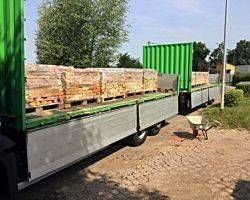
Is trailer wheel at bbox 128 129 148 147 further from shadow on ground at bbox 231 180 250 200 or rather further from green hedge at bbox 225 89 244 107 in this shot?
green hedge at bbox 225 89 244 107

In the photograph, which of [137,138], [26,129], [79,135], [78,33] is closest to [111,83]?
[137,138]

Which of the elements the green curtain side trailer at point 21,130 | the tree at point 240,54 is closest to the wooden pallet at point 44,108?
the green curtain side trailer at point 21,130

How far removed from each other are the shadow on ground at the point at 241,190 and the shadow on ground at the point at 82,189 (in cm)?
121

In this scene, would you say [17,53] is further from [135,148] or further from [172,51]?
[172,51]

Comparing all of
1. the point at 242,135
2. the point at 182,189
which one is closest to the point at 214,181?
the point at 182,189

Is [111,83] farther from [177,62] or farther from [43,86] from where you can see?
[177,62]

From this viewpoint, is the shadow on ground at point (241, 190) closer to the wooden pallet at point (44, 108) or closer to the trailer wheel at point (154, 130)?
the wooden pallet at point (44, 108)

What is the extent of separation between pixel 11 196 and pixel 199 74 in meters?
15.2

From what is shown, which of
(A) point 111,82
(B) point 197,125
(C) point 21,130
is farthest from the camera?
(B) point 197,125

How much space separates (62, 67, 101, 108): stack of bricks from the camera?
6.81 meters

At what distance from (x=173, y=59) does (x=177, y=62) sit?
204 mm

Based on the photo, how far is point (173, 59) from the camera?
49.4 ft

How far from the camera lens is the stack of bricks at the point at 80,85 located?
6.81 meters

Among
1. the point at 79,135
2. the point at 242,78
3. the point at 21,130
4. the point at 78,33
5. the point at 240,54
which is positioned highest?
the point at 240,54
